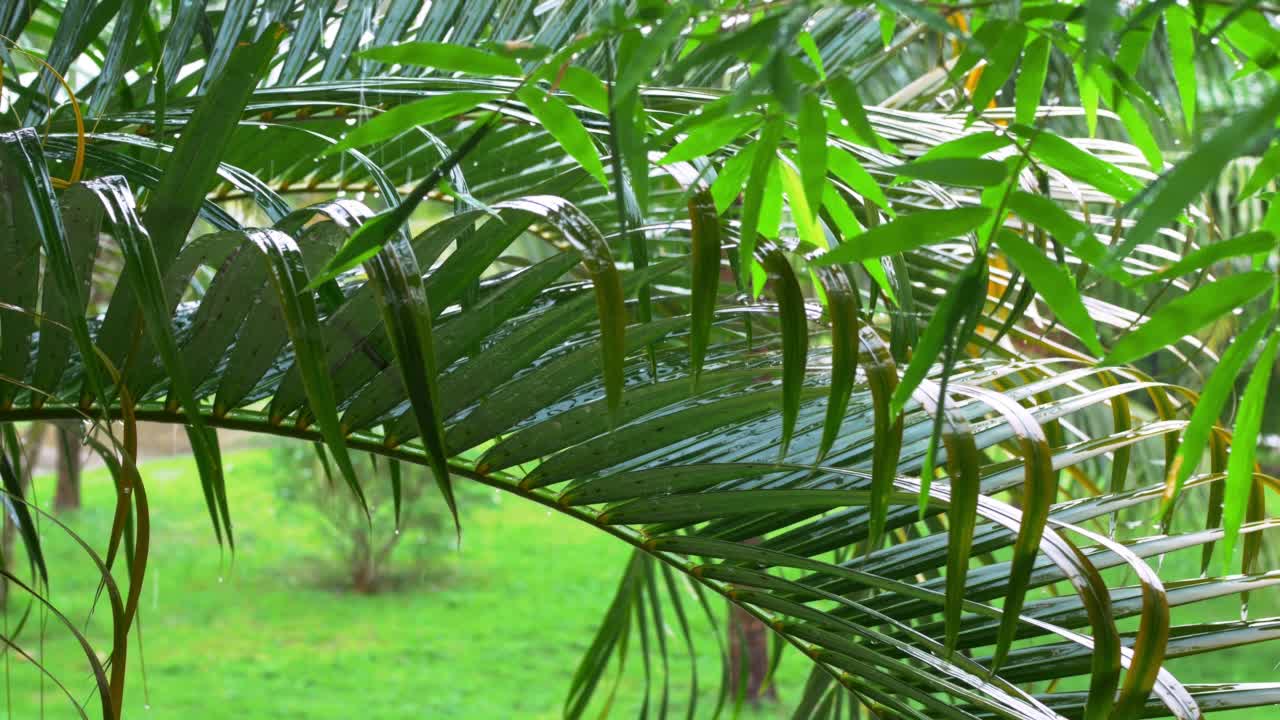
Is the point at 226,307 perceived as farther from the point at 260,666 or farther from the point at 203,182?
the point at 260,666

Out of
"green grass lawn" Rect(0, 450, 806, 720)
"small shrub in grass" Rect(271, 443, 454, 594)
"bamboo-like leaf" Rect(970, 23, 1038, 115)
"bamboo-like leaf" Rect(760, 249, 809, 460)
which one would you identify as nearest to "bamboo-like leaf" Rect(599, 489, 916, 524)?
"bamboo-like leaf" Rect(760, 249, 809, 460)

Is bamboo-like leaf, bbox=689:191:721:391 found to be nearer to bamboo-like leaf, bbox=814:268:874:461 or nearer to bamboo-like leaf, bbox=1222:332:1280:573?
bamboo-like leaf, bbox=814:268:874:461

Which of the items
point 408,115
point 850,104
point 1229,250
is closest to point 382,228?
point 408,115

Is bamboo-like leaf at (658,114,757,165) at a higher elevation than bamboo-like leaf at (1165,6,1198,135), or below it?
below

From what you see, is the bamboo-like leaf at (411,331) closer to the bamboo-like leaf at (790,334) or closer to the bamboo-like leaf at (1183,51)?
the bamboo-like leaf at (790,334)

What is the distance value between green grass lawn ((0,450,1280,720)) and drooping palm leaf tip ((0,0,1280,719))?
2.58 meters

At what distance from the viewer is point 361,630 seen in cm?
402

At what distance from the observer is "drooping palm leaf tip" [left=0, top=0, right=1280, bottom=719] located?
1.03 feet

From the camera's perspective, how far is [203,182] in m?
0.46

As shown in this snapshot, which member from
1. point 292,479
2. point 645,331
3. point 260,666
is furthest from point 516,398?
point 292,479

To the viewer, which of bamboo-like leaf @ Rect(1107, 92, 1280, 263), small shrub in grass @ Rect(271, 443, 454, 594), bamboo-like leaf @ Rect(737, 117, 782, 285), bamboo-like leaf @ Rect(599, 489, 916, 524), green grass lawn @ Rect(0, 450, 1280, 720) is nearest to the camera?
bamboo-like leaf @ Rect(1107, 92, 1280, 263)

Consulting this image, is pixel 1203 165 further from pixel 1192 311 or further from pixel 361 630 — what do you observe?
pixel 361 630

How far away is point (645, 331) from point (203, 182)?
19 centimetres

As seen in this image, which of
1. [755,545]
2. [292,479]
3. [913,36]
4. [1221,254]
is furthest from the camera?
[292,479]
